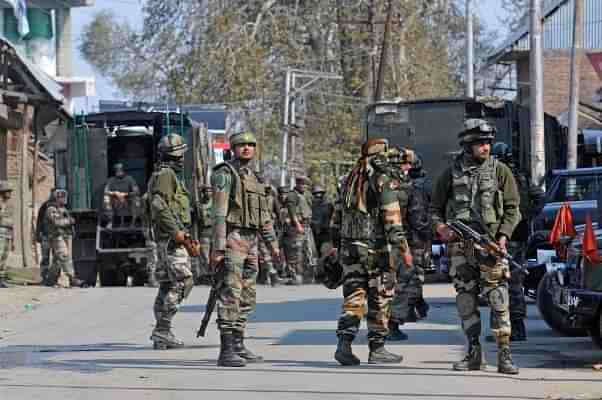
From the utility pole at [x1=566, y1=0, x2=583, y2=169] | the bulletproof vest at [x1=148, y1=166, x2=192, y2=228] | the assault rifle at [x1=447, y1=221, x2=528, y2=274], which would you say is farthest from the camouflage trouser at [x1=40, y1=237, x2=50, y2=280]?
the assault rifle at [x1=447, y1=221, x2=528, y2=274]

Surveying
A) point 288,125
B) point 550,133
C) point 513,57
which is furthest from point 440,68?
point 550,133

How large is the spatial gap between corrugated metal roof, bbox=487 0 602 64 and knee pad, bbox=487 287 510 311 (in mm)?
30768

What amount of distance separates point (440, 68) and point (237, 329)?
34115mm

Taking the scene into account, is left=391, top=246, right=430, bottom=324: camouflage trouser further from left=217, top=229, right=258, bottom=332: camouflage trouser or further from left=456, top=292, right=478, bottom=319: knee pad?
left=456, top=292, right=478, bottom=319: knee pad

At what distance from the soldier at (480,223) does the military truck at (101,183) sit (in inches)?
507

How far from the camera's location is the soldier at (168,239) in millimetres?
12180

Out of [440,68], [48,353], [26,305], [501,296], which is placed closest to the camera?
[501,296]

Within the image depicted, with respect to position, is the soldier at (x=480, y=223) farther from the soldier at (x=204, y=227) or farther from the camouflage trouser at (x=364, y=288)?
the soldier at (x=204, y=227)

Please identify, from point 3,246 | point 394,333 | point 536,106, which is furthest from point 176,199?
point 536,106

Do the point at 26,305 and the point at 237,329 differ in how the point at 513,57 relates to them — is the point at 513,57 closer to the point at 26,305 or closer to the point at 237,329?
the point at 26,305

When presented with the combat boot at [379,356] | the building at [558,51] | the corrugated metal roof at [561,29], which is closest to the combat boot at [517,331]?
the combat boot at [379,356]

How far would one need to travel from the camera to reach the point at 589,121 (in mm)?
38750

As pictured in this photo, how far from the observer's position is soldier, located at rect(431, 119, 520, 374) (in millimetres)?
10328

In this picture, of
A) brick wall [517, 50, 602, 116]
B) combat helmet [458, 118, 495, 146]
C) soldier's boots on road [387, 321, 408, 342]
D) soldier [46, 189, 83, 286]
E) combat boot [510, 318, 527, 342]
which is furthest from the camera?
brick wall [517, 50, 602, 116]
